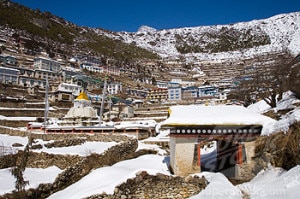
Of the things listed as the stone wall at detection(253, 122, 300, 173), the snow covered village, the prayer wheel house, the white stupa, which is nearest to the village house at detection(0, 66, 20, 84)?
the snow covered village

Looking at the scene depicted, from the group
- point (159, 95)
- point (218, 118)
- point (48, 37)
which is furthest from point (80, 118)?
point (48, 37)

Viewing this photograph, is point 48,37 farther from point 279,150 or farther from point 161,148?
point 279,150

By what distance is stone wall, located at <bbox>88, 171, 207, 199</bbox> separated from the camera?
10.1 m

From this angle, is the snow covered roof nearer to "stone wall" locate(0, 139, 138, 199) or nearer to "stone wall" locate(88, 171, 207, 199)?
"stone wall" locate(88, 171, 207, 199)

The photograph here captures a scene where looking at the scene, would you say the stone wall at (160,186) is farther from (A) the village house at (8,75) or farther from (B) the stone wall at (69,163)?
(A) the village house at (8,75)

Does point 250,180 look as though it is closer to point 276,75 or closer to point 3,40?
point 276,75

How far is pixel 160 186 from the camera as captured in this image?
10.3 meters

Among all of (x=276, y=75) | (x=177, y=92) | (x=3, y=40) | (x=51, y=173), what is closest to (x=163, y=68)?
(x=177, y=92)

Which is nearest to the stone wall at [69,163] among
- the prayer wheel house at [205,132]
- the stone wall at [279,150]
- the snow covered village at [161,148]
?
the snow covered village at [161,148]

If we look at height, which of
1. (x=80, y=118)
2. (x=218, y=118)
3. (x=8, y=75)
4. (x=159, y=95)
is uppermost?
(x=8, y=75)

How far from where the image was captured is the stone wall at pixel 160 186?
A: 1009cm

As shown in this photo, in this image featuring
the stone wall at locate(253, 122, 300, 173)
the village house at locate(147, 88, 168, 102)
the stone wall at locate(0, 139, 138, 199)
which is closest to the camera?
the stone wall at locate(253, 122, 300, 173)

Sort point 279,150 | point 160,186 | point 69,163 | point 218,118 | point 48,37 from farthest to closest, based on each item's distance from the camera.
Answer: point 48,37 → point 69,163 → point 218,118 → point 160,186 → point 279,150

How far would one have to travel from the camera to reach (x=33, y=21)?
161625 mm
